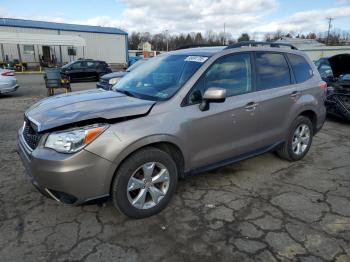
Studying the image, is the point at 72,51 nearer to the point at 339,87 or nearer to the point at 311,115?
the point at 339,87

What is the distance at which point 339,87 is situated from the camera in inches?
290

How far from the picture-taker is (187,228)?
3.07 meters

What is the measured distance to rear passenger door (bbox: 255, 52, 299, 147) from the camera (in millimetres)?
4043

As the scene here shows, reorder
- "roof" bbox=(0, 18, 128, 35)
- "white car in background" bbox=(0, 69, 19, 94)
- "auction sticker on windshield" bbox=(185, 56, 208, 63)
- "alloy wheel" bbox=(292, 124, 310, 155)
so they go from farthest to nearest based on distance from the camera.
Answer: "roof" bbox=(0, 18, 128, 35) → "white car in background" bbox=(0, 69, 19, 94) → "alloy wheel" bbox=(292, 124, 310, 155) → "auction sticker on windshield" bbox=(185, 56, 208, 63)

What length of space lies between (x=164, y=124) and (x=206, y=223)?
1129mm

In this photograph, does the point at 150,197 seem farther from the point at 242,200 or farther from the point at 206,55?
the point at 206,55

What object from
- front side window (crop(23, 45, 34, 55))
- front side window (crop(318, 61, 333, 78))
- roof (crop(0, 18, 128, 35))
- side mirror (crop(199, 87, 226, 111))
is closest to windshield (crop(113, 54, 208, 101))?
side mirror (crop(199, 87, 226, 111))

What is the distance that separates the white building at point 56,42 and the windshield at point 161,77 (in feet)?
103

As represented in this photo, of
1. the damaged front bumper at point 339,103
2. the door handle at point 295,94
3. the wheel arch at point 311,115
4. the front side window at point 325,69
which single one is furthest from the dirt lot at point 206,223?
the front side window at point 325,69

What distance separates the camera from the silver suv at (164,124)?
2768 mm

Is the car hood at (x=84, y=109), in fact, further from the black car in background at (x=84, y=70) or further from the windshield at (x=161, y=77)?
the black car in background at (x=84, y=70)

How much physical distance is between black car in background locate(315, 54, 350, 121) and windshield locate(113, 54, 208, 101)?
512 cm

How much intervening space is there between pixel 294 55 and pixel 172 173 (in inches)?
114

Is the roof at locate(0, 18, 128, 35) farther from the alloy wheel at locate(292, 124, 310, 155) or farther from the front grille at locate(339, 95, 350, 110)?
the alloy wheel at locate(292, 124, 310, 155)
